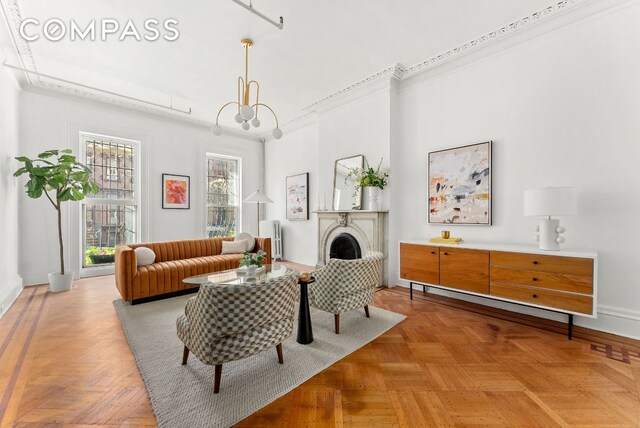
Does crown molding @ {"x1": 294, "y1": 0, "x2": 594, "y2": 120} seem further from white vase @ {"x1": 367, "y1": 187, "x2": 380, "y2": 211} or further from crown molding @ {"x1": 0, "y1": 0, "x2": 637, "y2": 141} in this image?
white vase @ {"x1": 367, "y1": 187, "x2": 380, "y2": 211}

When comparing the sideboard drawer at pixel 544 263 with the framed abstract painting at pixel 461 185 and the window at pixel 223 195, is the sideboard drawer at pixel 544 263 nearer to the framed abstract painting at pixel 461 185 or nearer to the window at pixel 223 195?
the framed abstract painting at pixel 461 185

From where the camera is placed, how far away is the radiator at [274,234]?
6.84 m

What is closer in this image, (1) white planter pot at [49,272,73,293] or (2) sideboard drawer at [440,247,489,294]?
(2) sideboard drawer at [440,247,489,294]

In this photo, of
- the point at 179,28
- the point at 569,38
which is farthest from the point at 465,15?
the point at 179,28

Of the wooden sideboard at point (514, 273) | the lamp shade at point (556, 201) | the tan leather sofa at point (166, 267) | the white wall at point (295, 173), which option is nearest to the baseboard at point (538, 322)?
the wooden sideboard at point (514, 273)

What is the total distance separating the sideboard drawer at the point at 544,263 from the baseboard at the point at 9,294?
18.2ft

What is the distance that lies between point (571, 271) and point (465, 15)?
279 centimetres

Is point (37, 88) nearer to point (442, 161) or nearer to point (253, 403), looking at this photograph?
point (253, 403)

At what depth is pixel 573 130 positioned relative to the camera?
298cm

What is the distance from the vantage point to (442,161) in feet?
13.0

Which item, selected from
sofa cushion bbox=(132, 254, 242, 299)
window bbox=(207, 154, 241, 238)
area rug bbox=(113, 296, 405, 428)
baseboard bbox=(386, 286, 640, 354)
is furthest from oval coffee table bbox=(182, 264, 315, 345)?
window bbox=(207, 154, 241, 238)

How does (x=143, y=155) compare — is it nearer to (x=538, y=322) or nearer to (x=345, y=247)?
(x=345, y=247)

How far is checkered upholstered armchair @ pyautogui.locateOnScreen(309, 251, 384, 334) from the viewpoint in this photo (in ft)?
9.20

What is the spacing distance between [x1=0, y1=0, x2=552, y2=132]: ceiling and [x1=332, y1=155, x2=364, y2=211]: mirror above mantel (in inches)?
48.5
